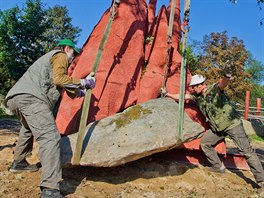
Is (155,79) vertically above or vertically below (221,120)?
above

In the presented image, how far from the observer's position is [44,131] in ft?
12.3

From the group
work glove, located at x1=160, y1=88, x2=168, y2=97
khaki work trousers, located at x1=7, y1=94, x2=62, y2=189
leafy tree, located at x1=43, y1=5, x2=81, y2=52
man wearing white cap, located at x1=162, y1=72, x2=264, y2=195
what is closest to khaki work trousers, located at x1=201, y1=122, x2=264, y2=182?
man wearing white cap, located at x1=162, y1=72, x2=264, y2=195

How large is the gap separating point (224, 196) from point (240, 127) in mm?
1228

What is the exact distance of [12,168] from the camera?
440 cm

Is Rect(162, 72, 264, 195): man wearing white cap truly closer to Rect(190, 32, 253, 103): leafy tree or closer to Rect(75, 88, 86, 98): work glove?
Rect(75, 88, 86, 98): work glove

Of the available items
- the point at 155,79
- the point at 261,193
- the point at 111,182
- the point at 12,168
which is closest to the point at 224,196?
the point at 261,193

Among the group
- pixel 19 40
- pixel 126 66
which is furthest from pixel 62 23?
pixel 126 66

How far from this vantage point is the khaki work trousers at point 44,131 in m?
3.60

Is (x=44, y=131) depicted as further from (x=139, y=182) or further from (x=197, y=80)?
(x=197, y=80)

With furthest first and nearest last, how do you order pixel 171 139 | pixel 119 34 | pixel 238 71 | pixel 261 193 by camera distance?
pixel 238 71 → pixel 119 34 → pixel 261 193 → pixel 171 139

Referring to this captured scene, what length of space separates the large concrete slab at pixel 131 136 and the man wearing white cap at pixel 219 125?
33.0 inches

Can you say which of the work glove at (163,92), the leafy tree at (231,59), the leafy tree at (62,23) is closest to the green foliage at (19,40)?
the leafy tree at (231,59)

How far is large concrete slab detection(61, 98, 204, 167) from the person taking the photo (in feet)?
13.3

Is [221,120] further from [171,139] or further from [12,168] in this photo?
[12,168]
